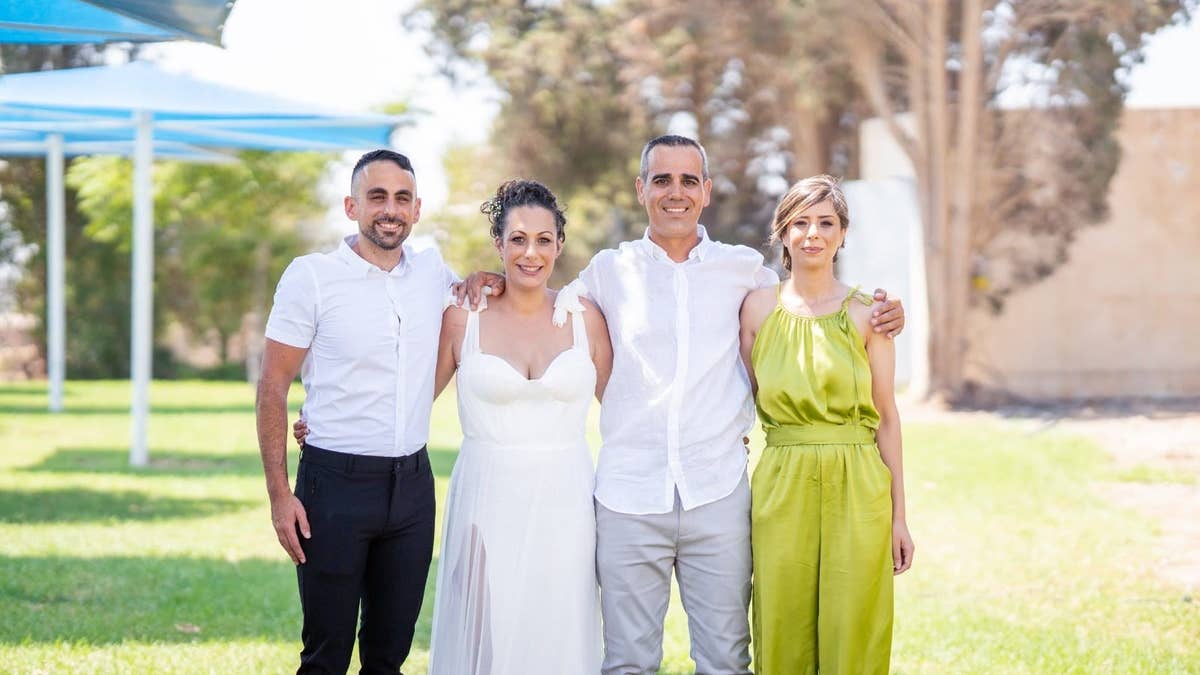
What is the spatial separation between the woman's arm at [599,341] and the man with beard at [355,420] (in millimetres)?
525

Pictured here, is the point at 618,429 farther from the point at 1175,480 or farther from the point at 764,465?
the point at 1175,480

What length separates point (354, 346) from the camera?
431cm

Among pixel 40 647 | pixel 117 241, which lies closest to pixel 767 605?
pixel 40 647

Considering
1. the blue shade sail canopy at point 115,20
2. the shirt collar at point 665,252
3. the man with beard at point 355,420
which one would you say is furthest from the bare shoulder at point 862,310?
the blue shade sail canopy at point 115,20

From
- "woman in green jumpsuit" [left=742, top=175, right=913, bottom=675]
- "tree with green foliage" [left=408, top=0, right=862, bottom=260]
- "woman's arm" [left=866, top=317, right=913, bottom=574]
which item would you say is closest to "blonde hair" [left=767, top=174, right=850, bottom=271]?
"woman in green jumpsuit" [left=742, top=175, right=913, bottom=675]

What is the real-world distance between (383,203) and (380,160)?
15 centimetres

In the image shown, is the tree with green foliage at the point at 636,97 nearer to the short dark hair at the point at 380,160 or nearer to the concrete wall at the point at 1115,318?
the concrete wall at the point at 1115,318

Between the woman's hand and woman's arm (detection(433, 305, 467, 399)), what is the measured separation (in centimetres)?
157

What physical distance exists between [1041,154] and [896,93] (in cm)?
298

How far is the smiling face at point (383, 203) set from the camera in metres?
4.36

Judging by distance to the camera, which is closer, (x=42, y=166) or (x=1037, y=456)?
(x=1037, y=456)

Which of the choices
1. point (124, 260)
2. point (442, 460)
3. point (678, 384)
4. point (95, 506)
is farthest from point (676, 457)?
point (124, 260)

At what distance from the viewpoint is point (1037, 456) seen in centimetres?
1291

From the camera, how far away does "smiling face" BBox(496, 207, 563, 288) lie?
439 cm
